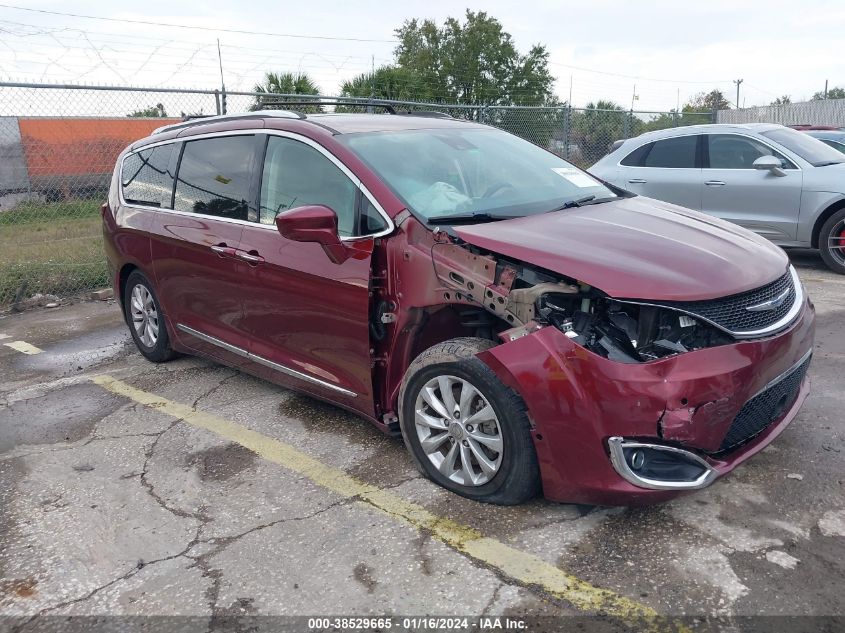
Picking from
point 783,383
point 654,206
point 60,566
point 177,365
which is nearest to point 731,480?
point 783,383

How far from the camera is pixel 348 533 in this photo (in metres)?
3.13

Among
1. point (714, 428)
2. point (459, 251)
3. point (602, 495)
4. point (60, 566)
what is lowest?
point (60, 566)

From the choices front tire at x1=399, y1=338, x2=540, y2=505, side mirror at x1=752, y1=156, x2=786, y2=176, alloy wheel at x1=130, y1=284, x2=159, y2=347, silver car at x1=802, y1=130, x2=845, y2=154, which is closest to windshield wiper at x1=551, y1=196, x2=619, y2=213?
front tire at x1=399, y1=338, x2=540, y2=505

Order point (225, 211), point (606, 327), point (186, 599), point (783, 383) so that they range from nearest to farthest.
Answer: point (186, 599) → point (606, 327) → point (783, 383) → point (225, 211)

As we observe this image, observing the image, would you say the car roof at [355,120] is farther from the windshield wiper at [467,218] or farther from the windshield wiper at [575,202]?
the windshield wiper at [575,202]

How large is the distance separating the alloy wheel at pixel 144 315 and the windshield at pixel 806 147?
6341 millimetres

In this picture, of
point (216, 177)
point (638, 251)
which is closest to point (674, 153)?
point (216, 177)

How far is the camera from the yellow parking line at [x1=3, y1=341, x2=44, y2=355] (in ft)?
20.4

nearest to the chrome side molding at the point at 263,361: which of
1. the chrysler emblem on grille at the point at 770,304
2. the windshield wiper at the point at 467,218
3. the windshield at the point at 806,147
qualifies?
the windshield wiper at the point at 467,218

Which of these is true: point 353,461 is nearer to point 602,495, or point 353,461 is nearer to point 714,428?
point 602,495

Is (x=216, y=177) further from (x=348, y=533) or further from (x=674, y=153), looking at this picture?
(x=674, y=153)

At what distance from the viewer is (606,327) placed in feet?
9.63

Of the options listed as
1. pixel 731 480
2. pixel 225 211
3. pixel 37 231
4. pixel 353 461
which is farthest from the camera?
pixel 37 231

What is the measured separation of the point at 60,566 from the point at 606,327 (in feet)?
7.76
